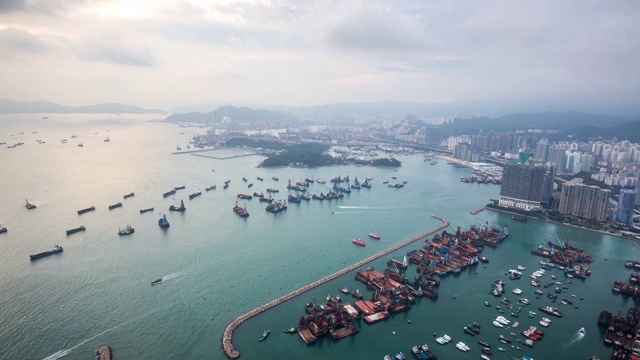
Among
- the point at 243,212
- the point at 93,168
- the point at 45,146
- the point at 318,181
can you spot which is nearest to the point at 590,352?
the point at 243,212

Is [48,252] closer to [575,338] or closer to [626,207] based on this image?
[575,338]

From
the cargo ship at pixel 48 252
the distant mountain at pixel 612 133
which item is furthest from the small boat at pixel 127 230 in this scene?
the distant mountain at pixel 612 133

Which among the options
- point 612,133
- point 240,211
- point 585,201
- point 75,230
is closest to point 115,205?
point 75,230

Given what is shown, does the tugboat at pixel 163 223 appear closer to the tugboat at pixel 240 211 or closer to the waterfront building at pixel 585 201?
the tugboat at pixel 240 211

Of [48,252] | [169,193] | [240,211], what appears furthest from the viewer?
[169,193]

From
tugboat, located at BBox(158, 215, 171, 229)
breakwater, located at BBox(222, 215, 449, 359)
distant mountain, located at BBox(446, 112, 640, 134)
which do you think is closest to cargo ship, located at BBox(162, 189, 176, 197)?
tugboat, located at BBox(158, 215, 171, 229)

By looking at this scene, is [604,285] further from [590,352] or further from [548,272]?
[590,352]
